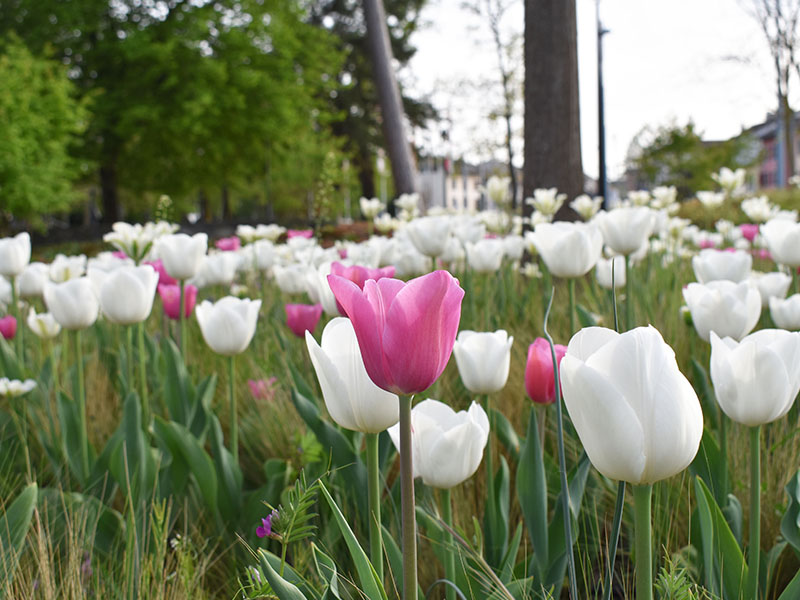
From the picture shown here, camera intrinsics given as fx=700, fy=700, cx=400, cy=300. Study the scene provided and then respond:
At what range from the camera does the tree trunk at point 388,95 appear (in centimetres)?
866

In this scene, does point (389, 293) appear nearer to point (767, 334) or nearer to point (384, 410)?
point (384, 410)

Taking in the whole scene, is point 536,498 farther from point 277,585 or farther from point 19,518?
point 19,518

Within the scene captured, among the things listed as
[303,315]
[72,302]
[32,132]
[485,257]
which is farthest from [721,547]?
[32,132]

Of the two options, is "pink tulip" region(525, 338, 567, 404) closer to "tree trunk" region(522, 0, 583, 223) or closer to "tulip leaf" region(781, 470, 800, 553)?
"tulip leaf" region(781, 470, 800, 553)

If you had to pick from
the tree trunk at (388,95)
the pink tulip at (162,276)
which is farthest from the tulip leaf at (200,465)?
the tree trunk at (388,95)

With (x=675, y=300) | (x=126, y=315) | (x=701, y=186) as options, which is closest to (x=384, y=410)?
(x=126, y=315)

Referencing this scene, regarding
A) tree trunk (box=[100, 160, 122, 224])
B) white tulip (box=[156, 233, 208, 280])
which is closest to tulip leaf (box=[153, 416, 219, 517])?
white tulip (box=[156, 233, 208, 280])

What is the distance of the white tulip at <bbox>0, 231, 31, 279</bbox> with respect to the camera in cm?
248

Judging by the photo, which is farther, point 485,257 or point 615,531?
point 485,257

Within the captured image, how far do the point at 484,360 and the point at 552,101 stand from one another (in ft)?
14.0

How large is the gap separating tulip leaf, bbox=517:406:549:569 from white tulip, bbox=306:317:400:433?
0.53 metres

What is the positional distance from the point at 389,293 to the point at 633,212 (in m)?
1.90

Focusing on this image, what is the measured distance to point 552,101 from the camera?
5254 mm

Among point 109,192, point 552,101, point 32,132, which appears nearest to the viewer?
point 552,101
